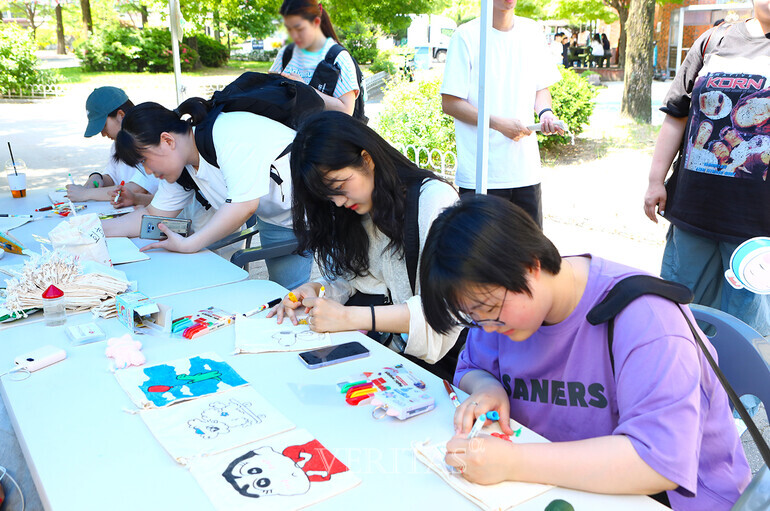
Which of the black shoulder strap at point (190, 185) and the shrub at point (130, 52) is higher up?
the shrub at point (130, 52)

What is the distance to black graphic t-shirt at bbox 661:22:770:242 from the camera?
2178mm

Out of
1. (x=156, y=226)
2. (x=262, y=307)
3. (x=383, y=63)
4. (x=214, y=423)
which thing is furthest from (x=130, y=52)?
(x=214, y=423)

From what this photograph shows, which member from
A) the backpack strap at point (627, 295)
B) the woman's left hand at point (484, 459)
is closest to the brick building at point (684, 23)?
the backpack strap at point (627, 295)

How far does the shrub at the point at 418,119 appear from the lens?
22.5 ft

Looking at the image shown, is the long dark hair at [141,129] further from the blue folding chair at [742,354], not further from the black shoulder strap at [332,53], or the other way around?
the blue folding chair at [742,354]

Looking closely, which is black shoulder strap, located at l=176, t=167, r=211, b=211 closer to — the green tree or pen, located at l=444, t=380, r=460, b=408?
pen, located at l=444, t=380, r=460, b=408

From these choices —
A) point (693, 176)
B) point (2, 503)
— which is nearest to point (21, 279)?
point (2, 503)

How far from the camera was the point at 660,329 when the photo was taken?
108 cm

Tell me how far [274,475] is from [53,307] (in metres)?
1.16

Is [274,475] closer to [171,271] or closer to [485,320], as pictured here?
[485,320]

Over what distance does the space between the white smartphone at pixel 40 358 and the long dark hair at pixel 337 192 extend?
0.77m

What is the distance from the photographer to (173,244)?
8.93ft

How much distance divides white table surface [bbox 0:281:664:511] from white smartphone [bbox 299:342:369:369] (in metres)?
0.02

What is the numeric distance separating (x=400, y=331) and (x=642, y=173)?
5784 mm
